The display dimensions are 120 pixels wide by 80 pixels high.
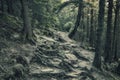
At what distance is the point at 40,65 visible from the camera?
13.9 metres

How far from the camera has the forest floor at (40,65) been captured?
37.9 ft

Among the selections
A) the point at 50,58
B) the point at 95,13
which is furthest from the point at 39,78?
the point at 95,13

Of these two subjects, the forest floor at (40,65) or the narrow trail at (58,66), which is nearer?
the forest floor at (40,65)

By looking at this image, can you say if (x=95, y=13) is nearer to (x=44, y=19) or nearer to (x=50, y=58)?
(x=44, y=19)

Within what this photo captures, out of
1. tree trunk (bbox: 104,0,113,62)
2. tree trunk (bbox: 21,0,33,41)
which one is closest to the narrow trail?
tree trunk (bbox: 21,0,33,41)

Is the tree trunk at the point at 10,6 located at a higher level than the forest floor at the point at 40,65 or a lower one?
higher

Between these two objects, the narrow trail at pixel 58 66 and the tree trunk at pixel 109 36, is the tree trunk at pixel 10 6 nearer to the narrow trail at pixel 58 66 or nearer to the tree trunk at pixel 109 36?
the narrow trail at pixel 58 66

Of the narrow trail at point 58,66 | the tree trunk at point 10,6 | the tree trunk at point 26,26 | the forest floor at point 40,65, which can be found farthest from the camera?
the tree trunk at point 10,6

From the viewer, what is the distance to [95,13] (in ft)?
100

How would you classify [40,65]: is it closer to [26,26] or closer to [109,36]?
[26,26]

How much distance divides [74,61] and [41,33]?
5.96 meters

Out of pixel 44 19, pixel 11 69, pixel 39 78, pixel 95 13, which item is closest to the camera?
pixel 11 69

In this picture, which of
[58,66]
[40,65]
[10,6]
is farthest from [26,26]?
[10,6]

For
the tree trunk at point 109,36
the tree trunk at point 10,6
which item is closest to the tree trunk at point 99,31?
the tree trunk at point 109,36
